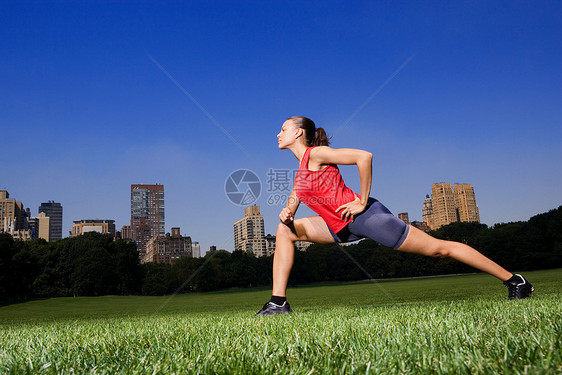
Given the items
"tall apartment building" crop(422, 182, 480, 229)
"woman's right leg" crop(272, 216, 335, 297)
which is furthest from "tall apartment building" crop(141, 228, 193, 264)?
"woman's right leg" crop(272, 216, 335, 297)

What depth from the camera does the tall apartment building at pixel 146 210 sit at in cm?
18125

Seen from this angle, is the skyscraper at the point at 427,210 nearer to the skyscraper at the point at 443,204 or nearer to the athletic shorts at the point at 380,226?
the skyscraper at the point at 443,204

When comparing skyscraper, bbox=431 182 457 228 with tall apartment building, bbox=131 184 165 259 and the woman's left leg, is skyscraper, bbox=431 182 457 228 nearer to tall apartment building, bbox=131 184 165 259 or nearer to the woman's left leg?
tall apartment building, bbox=131 184 165 259

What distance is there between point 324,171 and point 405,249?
4.26 feet

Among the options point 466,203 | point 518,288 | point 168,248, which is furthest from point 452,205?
point 518,288

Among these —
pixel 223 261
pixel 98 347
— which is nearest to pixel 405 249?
pixel 98 347

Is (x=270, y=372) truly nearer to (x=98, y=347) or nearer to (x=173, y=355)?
(x=173, y=355)

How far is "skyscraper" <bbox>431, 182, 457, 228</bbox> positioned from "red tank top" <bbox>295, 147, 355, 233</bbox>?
567 ft

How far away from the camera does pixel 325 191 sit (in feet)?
15.5

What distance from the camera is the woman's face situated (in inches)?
207

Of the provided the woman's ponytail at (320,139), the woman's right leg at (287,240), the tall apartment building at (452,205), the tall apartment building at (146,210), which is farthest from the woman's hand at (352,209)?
the tall apartment building at (146,210)

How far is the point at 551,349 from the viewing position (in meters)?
1.61

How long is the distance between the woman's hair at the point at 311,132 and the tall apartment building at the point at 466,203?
172m

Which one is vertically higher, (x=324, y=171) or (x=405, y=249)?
(x=324, y=171)
